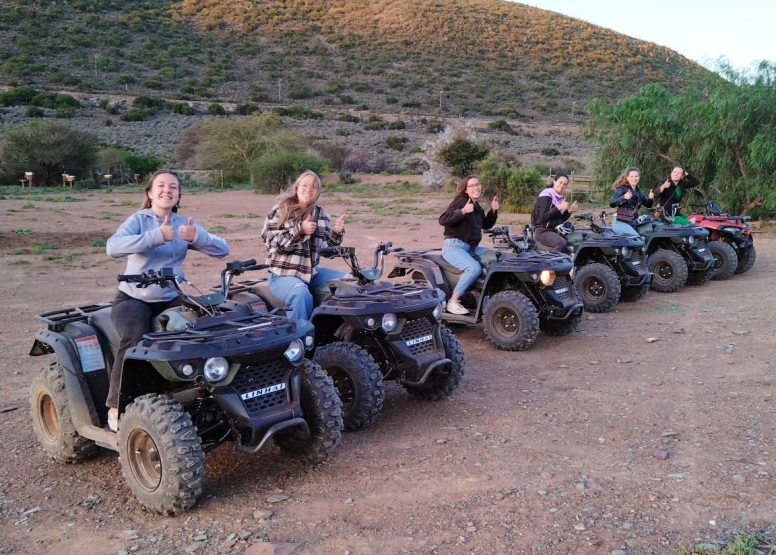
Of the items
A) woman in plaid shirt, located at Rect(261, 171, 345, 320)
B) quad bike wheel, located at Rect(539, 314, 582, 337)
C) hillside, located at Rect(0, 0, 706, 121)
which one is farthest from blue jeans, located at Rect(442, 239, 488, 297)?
hillside, located at Rect(0, 0, 706, 121)

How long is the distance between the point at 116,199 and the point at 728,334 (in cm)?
2518

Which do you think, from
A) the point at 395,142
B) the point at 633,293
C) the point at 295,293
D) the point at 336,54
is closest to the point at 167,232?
the point at 295,293

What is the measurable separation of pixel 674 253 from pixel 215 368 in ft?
28.3

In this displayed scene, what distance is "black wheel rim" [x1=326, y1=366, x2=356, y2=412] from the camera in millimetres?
5047

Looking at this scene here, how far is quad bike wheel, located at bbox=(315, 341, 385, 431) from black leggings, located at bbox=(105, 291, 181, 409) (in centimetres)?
117

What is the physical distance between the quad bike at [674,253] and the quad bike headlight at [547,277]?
12.8 feet

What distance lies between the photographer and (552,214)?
9203 mm

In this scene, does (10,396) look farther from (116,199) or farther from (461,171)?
(461,171)

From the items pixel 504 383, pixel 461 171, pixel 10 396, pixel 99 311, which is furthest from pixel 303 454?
pixel 461 171

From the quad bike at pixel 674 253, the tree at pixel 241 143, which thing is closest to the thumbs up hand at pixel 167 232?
the quad bike at pixel 674 253

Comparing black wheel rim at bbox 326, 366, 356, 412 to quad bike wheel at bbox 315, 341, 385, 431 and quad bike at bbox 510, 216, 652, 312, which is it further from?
quad bike at bbox 510, 216, 652, 312

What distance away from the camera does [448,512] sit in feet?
12.5

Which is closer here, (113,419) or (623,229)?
(113,419)

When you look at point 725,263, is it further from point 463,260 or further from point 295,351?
point 295,351
